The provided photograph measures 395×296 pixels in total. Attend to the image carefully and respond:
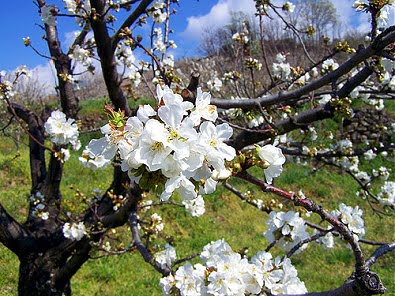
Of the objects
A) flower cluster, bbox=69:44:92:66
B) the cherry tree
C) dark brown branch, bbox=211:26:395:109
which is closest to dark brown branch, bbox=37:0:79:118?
the cherry tree

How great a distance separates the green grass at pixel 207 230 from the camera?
4.70 m

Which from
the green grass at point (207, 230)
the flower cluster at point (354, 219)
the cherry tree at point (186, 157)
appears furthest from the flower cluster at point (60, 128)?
the flower cluster at point (354, 219)

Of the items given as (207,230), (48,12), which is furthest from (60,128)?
(207,230)

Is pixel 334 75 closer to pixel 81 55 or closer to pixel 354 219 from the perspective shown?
pixel 354 219

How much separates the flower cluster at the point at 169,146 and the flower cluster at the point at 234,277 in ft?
2.23

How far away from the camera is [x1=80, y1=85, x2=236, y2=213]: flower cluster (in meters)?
0.81

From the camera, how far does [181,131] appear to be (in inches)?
32.4

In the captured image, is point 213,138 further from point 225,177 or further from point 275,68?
point 275,68

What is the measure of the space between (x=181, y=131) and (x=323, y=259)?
17.2ft

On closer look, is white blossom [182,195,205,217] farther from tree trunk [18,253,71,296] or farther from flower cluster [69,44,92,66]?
flower cluster [69,44,92,66]

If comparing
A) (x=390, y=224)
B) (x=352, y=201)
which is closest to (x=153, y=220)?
(x=390, y=224)

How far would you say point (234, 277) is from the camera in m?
1.49

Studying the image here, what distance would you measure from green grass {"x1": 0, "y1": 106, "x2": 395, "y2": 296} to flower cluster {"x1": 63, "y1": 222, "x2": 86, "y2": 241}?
28cm

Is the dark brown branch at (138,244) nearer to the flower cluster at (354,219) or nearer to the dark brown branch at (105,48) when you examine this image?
the dark brown branch at (105,48)
